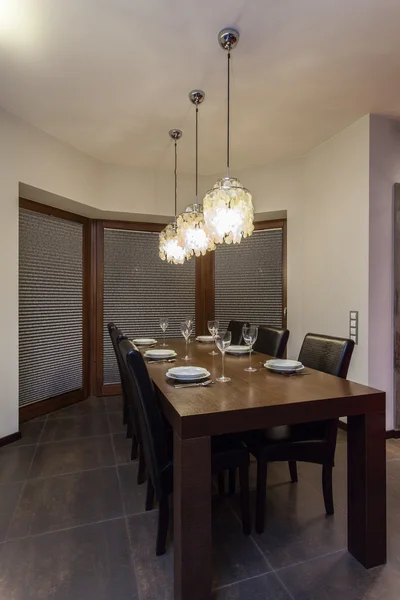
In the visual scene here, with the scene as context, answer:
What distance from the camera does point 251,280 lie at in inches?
167

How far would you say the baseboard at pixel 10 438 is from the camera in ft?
9.10

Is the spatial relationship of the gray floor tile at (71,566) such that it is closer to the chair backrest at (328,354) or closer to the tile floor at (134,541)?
the tile floor at (134,541)

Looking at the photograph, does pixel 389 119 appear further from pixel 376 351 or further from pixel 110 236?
pixel 110 236

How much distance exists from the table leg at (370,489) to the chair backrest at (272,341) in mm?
1147

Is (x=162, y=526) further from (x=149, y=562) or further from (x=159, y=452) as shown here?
(x=159, y=452)

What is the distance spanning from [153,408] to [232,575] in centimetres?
81

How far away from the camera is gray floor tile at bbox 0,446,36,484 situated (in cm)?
230

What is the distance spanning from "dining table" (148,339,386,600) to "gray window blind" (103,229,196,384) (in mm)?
2558

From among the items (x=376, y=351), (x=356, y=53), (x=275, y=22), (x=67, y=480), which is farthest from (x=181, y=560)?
(x=356, y=53)

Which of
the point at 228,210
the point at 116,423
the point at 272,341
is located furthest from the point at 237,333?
the point at 228,210

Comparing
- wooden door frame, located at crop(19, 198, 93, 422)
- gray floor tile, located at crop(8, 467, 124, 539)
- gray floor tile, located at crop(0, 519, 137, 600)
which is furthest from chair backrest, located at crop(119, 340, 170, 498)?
wooden door frame, located at crop(19, 198, 93, 422)

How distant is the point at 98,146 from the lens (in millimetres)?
3422

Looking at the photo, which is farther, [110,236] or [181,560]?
[110,236]

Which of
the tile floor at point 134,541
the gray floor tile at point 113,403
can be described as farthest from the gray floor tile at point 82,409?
the tile floor at point 134,541
